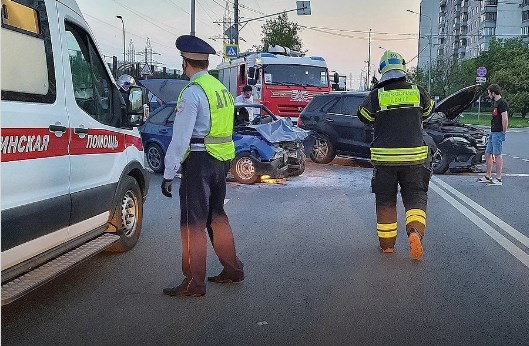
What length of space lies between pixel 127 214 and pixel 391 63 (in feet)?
10.0

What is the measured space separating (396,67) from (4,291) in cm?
412

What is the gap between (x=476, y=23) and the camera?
3863 inches

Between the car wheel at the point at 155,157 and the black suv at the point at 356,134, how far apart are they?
12.7ft

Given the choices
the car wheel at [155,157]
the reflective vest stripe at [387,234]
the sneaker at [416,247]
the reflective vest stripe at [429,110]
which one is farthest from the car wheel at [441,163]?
the sneaker at [416,247]

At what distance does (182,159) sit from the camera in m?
4.42

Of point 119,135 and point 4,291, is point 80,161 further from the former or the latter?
point 4,291

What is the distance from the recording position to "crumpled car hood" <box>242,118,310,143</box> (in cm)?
1055

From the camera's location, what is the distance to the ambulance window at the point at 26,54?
3.56m

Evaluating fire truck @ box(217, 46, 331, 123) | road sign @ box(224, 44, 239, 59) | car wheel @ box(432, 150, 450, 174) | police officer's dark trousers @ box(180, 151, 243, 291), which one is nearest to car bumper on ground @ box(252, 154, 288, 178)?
car wheel @ box(432, 150, 450, 174)

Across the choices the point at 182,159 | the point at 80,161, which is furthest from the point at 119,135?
the point at 182,159

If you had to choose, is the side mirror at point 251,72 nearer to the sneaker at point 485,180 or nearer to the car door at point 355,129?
the car door at point 355,129

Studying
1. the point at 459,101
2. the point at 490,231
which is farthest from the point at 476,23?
the point at 490,231

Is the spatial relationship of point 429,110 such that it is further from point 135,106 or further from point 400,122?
point 135,106

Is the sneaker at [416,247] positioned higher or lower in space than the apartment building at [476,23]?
lower
